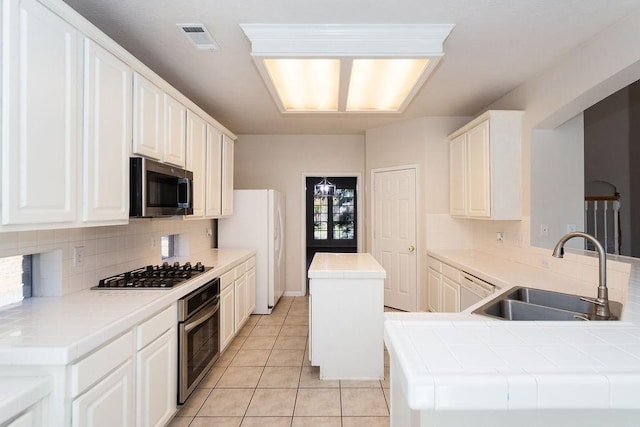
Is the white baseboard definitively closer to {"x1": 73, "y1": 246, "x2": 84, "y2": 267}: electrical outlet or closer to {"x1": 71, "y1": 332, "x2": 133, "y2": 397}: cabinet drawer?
{"x1": 73, "y1": 246, "x2": 84, "y2": 267}: electrical outlet

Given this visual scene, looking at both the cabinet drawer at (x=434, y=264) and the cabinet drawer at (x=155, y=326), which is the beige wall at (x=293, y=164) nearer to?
the cabinet drawer at (x=434, y=264)

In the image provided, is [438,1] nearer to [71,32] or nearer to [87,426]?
[71,32]

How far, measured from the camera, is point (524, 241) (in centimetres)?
318

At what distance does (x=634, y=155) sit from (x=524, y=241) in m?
4.05

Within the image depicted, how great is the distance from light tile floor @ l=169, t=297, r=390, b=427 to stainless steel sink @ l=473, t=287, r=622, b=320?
108 cm

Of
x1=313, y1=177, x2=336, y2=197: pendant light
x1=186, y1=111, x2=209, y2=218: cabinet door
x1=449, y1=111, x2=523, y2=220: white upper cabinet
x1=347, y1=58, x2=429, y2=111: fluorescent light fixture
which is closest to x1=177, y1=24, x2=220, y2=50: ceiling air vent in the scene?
x1=186, y1=111, x2=209, y2=218: cabinet door

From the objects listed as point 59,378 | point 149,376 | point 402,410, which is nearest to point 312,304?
point 149,376

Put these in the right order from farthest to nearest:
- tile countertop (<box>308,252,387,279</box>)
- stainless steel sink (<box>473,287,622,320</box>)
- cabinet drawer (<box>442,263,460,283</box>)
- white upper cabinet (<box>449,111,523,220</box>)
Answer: cabinet drawer (<box>442,263,460,283</box>)
white upper cabinet (<box>449,111,523,220</box>)
tile countertop (<box>308,252,387,279</box>)
stainless steel sink (<box>473,287,622,320</box>)

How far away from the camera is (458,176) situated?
12.9 feet

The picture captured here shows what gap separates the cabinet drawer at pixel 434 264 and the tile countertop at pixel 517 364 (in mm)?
2724

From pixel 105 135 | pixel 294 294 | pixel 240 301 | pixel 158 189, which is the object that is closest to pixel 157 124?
pixel 158 189

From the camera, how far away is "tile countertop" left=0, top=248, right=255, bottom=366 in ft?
4.11

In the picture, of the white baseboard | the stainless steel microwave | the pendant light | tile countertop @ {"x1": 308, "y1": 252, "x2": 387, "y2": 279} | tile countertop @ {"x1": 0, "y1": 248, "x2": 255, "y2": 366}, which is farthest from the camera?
the pendant light

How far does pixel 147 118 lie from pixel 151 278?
1.12 m
